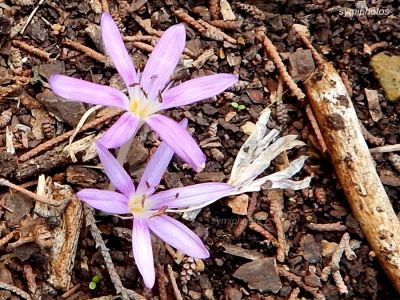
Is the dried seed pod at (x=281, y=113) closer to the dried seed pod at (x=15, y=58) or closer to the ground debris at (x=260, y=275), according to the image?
the ground debris at (x=260, y=275)

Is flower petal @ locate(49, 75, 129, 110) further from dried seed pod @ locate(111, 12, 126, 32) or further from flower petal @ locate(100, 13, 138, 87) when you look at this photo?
dried seed pod @ locate(111, 12, 126, 32)

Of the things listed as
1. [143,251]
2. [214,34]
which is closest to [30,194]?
[143,251]

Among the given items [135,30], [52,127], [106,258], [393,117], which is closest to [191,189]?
[106,258]

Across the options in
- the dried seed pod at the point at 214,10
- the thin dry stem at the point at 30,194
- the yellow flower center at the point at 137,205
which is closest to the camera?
the yellow flower center at the point at 137,205

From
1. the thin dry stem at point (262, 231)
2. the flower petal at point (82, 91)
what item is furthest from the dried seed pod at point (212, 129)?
the flower petal at point (82, 91)

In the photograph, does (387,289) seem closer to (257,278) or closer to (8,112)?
(257,278)

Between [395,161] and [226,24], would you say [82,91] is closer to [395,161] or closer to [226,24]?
[226,24]
